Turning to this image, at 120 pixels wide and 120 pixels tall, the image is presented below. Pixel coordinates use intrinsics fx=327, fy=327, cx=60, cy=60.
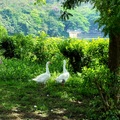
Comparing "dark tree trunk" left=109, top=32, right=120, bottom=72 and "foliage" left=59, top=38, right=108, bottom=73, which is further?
"foliage" left=59, top=38, right=108, bottom=73

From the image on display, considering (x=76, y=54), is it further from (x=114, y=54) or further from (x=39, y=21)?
(x=39, y=21)

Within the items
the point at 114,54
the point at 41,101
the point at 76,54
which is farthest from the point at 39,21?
the point at 41,101

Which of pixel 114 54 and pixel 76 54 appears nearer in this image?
pixel 114 54

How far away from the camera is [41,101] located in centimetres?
690

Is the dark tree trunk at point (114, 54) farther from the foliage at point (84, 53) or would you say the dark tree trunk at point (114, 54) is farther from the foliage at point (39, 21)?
the foliage at point (39, 21)

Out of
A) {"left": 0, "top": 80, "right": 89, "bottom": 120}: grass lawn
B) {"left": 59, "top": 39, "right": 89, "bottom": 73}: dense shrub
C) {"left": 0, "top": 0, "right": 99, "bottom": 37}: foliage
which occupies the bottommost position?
{"left": 0, "top": 80, "right": 89, "bottom": 120}: grass lawn

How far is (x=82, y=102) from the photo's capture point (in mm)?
7004

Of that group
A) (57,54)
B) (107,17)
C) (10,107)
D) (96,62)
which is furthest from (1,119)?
(57,54)

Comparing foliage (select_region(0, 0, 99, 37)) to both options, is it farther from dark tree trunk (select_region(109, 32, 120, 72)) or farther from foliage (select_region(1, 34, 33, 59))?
dark tree trunk (select_region(109, 32, 120, 72))

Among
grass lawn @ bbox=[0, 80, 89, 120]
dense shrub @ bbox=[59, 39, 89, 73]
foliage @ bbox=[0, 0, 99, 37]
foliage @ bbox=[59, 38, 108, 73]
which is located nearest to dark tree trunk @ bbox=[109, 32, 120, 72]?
grass lawn @ bbox=[0, 80, 89, 120]

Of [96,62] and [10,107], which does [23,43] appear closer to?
[96,62]

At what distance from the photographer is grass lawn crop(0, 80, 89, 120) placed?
595 centimetres

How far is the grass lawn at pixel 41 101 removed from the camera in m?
5.95

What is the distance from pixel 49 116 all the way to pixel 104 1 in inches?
104
